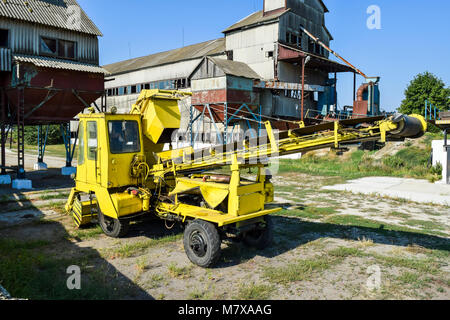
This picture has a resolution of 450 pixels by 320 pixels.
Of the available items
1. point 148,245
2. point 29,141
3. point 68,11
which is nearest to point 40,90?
point 68,11

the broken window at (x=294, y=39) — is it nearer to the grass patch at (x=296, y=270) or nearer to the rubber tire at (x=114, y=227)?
the rubber tire at (x=114, y=227)

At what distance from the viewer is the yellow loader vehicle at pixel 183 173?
242 inches

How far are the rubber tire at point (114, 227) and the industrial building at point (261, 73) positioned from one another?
52.1 feet

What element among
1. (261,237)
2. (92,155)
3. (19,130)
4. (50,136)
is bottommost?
(261,237)

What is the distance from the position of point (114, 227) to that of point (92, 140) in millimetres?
2185

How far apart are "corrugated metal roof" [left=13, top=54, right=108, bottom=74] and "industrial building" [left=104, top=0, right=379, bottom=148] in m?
9.12

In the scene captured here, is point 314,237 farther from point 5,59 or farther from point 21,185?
point 5,59

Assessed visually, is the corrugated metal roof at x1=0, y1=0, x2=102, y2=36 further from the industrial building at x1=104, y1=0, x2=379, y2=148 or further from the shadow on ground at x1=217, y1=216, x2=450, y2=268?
the shadow on ground at x1=217, y1=216, x2=450, y2=268

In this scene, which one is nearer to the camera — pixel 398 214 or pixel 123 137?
pixel 123 137

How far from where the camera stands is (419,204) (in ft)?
41.8

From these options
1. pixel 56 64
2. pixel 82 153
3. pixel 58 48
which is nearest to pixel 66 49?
pixel 58 48

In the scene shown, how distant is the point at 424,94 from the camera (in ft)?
140

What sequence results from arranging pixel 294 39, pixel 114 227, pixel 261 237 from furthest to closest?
pixel 294 39 → pixel 114 227 → pixel 261 237

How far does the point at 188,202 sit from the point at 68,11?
17.8m
